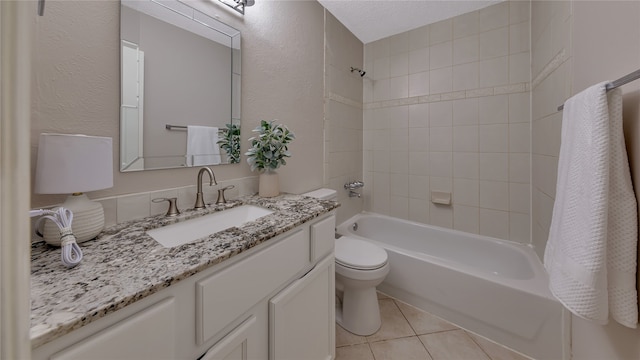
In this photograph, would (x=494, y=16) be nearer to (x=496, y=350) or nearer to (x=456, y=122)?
(x=456, y=122)

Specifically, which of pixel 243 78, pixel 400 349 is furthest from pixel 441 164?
pixel 243 78

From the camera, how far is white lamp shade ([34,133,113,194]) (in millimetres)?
614

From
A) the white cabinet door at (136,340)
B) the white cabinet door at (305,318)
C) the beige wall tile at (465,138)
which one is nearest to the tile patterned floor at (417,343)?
the white cabinet door at (305,318)

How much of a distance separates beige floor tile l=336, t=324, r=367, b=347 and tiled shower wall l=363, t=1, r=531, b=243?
1.28 metres

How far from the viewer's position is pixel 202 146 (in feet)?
3.78

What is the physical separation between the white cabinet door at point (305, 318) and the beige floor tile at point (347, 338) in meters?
0.27

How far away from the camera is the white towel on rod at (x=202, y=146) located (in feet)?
3.63

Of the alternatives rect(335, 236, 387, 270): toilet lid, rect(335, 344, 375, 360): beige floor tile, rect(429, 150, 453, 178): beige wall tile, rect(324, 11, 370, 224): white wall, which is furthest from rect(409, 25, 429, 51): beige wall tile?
rect(335, 344, 375, 360): beige floor tile

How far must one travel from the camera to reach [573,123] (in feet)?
2.50

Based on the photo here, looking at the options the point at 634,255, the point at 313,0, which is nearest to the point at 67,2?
the point at 313,0

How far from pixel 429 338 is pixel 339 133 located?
1.68m

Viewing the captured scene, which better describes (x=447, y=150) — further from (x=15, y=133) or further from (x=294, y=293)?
(x=15, y=133)

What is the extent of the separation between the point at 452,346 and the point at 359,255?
29.1 inches

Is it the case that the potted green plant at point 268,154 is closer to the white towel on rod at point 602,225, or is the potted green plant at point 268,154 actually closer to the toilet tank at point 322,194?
the toilet tank at point 322,194
